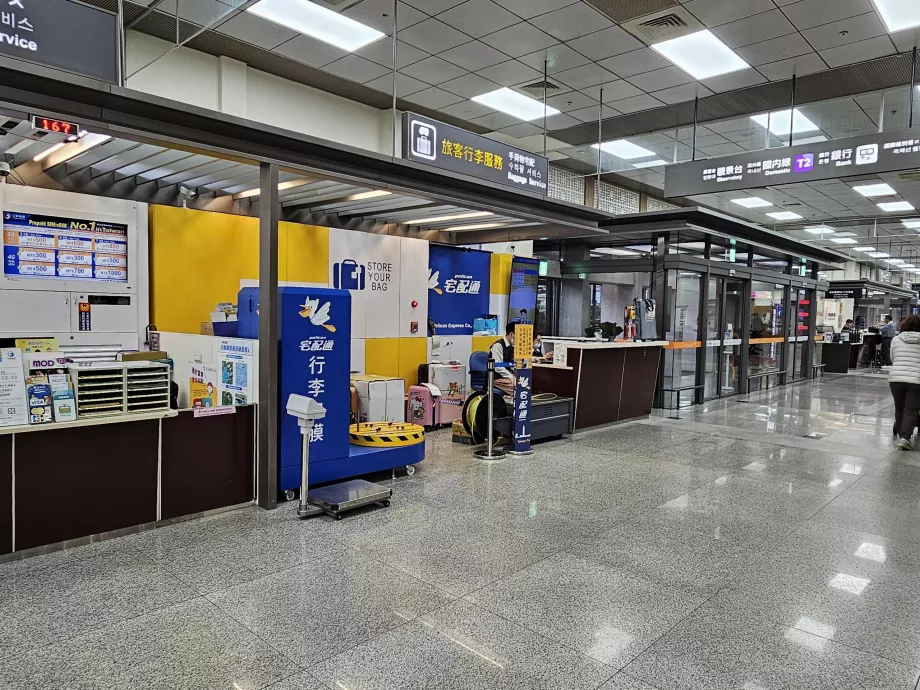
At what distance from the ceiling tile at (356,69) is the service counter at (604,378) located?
13.2ft

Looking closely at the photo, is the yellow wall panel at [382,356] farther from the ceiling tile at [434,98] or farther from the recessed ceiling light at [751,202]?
the recessed ceiling light at [751,202]

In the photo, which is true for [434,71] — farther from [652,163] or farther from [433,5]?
[652,163]

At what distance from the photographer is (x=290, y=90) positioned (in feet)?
25.9

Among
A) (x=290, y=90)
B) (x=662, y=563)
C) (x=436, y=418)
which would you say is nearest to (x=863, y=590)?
(x=662, y=563)

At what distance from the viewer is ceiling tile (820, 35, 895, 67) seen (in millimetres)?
6262

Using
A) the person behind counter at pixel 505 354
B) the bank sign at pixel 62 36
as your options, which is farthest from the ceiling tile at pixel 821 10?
the bank sign at pixel 62 36

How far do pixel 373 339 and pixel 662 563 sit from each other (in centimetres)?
480

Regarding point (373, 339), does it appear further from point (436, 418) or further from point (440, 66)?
point (440, 66)

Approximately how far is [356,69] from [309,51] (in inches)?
25.9

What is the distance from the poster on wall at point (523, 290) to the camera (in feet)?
32.5

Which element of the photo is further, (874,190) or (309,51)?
(874,190)

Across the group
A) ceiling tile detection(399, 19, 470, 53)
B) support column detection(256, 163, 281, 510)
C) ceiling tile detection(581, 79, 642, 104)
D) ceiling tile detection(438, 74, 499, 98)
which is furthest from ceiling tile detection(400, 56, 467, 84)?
support column detection(256, 163, 281, 510)

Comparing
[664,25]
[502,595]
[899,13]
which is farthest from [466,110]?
[502,595]

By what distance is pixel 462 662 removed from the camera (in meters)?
2.70
